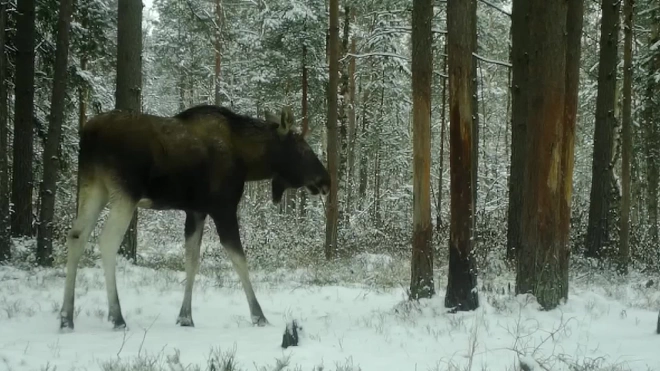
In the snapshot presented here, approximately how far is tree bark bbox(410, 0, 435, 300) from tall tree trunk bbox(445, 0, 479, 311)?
83cm

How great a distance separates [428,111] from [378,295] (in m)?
2.93

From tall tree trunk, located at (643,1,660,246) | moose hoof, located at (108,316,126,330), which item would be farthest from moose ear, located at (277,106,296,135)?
tall tree trunk, located at (643,1,660,246)

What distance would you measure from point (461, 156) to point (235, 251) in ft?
9.17

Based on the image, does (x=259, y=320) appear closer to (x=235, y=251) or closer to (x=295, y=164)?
(x=235, y=251)

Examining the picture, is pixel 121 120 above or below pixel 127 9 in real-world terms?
below

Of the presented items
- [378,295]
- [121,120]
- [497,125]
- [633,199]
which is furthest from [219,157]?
[497,125]

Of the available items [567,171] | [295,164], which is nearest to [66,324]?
[295,164]

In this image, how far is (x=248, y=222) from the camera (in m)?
21.5

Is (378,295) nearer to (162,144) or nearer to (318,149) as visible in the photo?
(162,144)

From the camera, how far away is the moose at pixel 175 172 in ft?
20.9

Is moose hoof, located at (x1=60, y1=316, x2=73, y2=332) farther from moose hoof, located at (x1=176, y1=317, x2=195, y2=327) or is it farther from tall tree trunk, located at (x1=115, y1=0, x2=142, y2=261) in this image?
tall tree trunk, located at (x1=115, y1=0, x2=142, y2=261)

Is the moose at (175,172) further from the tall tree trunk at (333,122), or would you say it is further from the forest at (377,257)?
the tall tree trunk at (333,122)

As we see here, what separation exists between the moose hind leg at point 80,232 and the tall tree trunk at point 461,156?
12.9 feet

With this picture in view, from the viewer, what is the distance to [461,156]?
22.6ft
